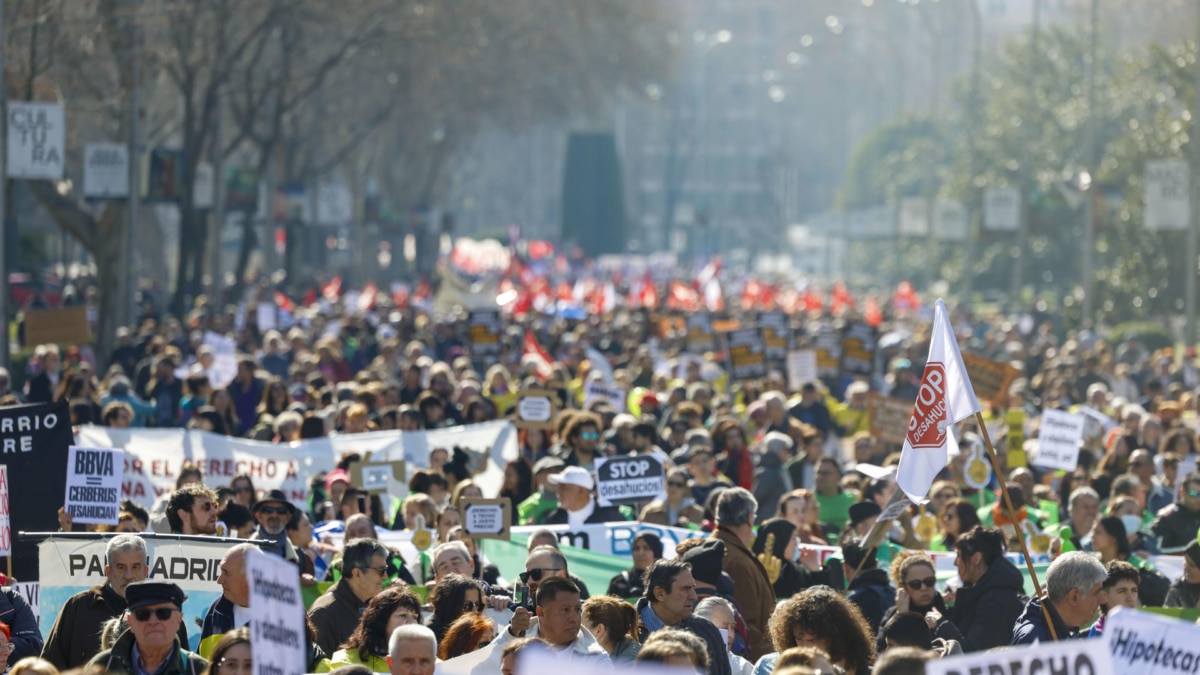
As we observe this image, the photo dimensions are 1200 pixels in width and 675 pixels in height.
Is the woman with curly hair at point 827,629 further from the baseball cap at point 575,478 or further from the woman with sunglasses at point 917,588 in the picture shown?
the baseball cap at point 575,478

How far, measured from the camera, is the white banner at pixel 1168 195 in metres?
37.2

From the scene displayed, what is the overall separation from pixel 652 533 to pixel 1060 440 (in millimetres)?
5968

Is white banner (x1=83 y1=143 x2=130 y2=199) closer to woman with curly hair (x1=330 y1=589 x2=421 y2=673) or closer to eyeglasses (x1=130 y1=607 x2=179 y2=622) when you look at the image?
woman with curly hair (x1=330 y1=589 x2=421 y2=673)

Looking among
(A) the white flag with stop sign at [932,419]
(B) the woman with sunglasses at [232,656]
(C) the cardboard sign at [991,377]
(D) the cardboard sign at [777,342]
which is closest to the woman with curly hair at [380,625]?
(B) the woman with sunglasses at [232,656]

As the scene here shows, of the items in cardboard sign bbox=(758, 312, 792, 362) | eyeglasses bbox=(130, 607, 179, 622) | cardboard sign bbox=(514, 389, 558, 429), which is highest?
cardboard sign bbox=(758, 312, 792, 362)

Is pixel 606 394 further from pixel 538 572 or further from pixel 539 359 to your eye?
pixel 538 572

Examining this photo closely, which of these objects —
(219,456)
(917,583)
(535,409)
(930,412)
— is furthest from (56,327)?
(930,412)

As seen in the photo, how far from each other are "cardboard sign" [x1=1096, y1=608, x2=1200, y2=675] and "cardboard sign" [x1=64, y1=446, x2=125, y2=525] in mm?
6424

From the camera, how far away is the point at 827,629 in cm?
753

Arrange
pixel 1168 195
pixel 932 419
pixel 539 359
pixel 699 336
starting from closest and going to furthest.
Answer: pixel 932 419 → pixel 539 359 → pixel 699 336 → pixel 1168 195

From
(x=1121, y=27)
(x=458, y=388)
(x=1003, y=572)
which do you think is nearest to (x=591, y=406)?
(x=458, y=388)

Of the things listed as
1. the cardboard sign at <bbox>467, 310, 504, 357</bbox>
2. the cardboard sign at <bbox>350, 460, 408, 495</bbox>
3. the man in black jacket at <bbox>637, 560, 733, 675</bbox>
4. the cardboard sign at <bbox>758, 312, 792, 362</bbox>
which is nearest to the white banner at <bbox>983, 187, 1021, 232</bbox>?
Result: the cardboard sign at <bbox>758, 312, 792, 362</bbox>

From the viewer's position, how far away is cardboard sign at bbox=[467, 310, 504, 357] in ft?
87.4

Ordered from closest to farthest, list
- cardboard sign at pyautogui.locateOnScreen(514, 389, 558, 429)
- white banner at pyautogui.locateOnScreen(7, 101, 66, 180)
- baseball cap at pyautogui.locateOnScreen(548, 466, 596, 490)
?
baseball cap at pyautogui.locateOnScreen(548, 466, 596, 490) < cardboard sign at pyautogui.locateOnScreen(514, 389, 558, 429) < white banner at pyautogui.locateOnScreen(7, 101, 66, 180)
